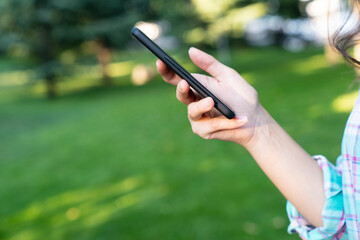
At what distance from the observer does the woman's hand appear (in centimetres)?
109

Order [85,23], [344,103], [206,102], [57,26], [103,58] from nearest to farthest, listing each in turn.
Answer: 1. [206,102]
2. [344,103]
3. [57,26]
4. [85,23]
5. [103,58]

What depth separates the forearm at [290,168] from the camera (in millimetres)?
1111

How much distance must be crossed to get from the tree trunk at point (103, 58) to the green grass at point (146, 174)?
5042mm

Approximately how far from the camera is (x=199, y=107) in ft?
3.26

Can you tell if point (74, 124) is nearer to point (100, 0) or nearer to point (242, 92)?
point (100, 0)

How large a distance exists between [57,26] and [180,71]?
13.4 meters

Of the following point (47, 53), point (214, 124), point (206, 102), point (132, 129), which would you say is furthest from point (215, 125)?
point (47, 53)

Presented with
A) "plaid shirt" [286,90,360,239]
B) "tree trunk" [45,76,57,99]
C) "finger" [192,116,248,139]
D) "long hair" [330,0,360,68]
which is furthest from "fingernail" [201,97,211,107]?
"tree trunk" [45,76,57,99]

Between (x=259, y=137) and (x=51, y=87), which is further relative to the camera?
(x=51, y=87)

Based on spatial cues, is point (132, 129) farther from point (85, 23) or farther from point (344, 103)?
point (85, 23)

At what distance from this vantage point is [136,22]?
13539 millimetres

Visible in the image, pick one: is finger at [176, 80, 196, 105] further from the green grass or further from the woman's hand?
the green grass

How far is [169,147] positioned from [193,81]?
5.36m

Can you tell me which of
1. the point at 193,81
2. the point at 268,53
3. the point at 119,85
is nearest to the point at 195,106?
the point at 193,81
